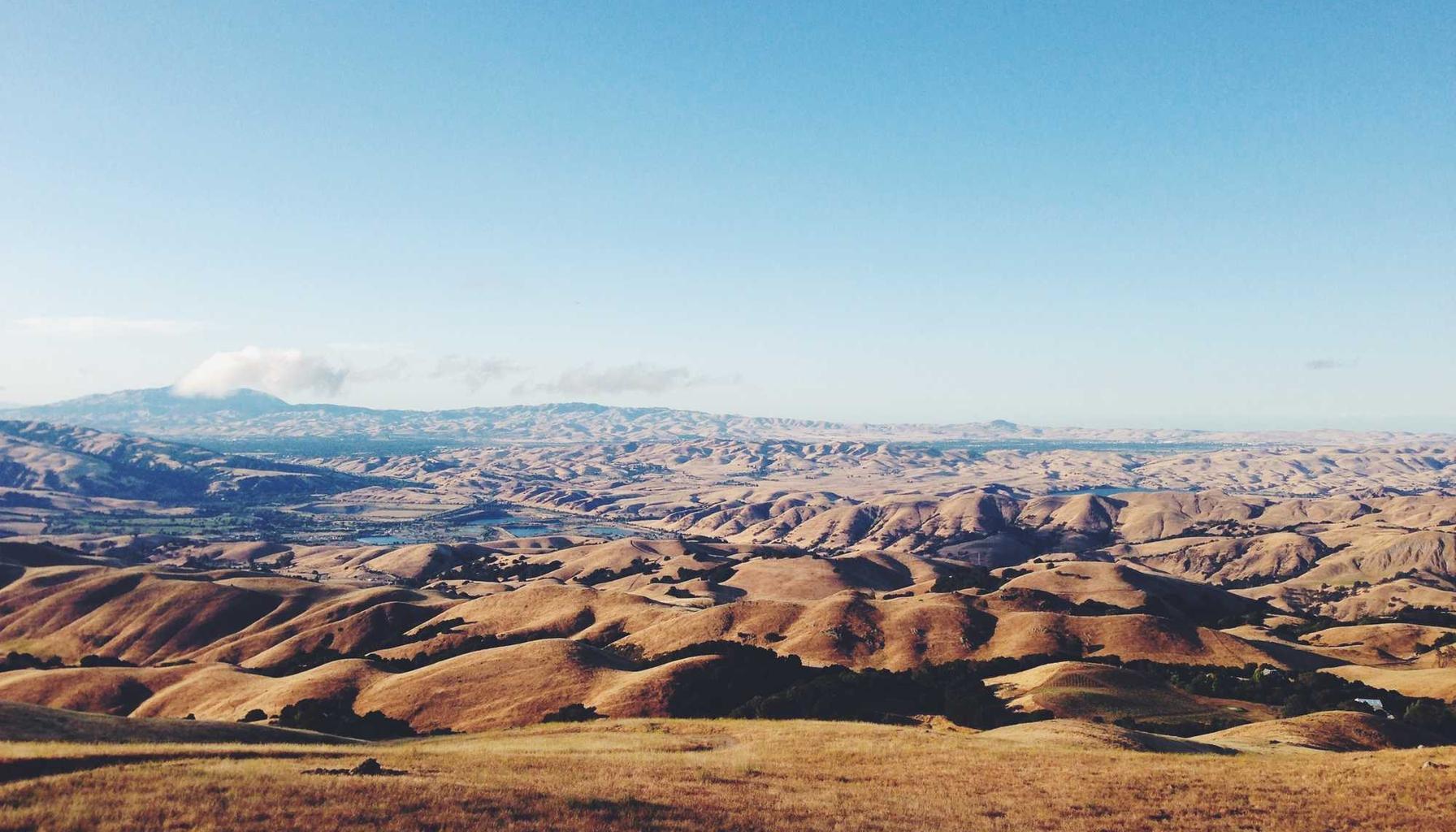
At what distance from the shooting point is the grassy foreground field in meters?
23.4

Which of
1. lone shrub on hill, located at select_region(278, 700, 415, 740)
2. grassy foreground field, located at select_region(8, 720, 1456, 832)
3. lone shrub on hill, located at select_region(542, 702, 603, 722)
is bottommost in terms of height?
lone shrub on hill, located at select_region(278, 700, 415, 740)

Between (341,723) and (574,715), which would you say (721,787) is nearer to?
(574,715)

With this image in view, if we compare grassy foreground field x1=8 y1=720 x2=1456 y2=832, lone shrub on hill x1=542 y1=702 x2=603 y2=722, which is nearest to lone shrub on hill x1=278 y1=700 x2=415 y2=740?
lone shrub on hill x1=542 y1=702 x2=603 y2=722

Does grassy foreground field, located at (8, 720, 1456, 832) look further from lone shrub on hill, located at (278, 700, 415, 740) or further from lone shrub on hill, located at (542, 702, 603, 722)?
lone shrub on hill, located at (542, 702, 603, 722)

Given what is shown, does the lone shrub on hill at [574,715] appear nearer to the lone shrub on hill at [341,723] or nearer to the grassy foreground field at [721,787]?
the lone shrub on hill at [341,723]

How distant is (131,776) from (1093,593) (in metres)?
158

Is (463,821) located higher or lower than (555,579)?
higher

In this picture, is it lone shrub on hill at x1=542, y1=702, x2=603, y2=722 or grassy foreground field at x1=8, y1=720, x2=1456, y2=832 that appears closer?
grassy foreground field at x1=8, y1=720, x2=1456, y2=832

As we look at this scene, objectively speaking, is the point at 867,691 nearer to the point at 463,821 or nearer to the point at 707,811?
the point at 707,811

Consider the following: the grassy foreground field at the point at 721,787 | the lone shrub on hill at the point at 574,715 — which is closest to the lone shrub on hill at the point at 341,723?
the lone shrub on hill at the point at 574,715

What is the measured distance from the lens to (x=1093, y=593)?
157500 mm

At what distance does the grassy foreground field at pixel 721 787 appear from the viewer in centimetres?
2339

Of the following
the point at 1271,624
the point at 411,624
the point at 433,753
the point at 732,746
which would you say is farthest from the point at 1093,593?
the point at 433,753

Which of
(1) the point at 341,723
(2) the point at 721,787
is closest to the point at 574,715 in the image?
(1) the point at 341,723
